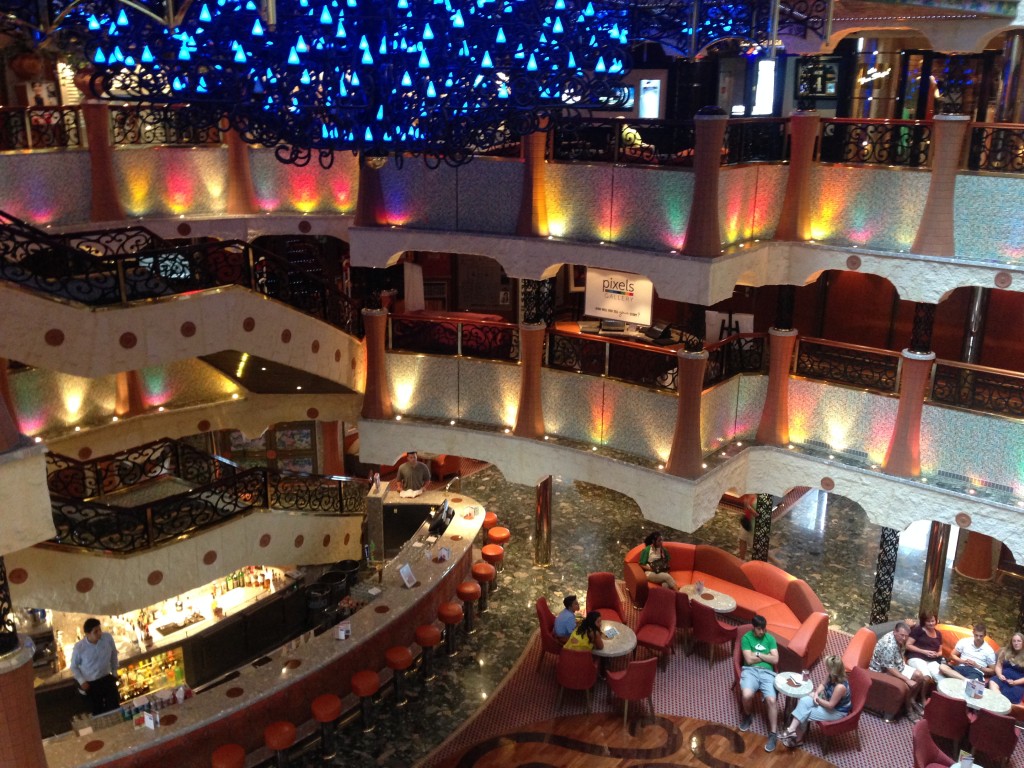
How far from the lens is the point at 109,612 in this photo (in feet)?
35.0

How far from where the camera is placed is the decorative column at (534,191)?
1216cm

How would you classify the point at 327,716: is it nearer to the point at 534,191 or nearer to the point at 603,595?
the point at 603,595

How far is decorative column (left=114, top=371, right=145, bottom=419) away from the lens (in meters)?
13.0

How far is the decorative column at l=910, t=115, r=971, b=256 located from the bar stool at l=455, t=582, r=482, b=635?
6419mm

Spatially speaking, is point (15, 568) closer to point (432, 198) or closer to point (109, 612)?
point (109, 612)

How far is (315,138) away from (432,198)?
559cm

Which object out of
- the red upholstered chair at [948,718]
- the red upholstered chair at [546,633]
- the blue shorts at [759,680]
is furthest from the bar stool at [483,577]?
the red upholstered chair at [948,718]

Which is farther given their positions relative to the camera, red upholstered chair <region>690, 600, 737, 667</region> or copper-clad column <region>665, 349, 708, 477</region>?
red upholstered chair <region>690, 600, 737, 667</region>

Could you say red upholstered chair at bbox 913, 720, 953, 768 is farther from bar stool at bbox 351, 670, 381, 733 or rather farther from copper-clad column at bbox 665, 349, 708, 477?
bar stool at bbox 351, 670, 381, 733

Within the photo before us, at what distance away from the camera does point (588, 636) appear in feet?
36.4

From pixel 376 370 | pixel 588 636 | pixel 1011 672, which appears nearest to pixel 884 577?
pixel 1011 672

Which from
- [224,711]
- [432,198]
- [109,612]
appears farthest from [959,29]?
[109,612]

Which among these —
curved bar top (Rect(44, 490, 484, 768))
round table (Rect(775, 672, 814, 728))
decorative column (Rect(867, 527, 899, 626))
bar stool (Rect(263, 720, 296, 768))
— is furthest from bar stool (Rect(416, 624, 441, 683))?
decorative column (Rect(867, 527, 899, 626))

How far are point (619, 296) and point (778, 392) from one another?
92.5 inches
